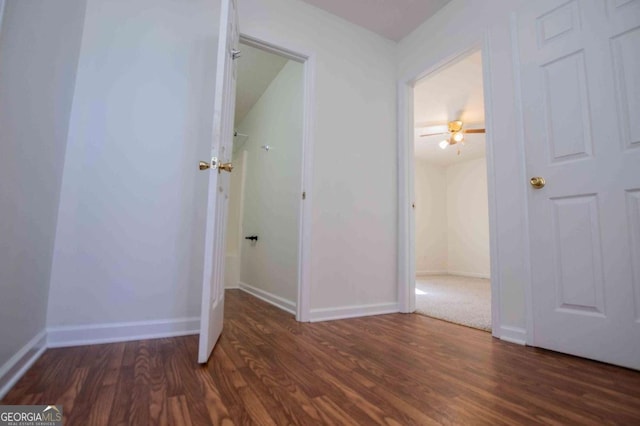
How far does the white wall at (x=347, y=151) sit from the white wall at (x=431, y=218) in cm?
384

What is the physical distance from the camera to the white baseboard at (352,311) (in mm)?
2268

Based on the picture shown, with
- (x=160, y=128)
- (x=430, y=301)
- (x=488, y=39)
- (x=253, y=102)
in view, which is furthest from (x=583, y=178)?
(x=253, y=102)

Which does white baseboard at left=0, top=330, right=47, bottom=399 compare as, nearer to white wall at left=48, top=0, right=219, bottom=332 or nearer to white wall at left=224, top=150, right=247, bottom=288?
white wall at left=48, top=0, right=219, bottom=332

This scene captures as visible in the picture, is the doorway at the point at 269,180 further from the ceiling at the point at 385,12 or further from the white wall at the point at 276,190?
the ceiling at the point at 385,12

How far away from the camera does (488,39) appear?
209cm

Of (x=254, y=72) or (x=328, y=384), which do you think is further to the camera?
(x=254, y=72)

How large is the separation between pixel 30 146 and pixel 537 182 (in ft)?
8.22

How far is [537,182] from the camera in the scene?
69.1 inches

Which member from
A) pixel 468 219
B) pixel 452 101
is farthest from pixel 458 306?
pixel 468 219

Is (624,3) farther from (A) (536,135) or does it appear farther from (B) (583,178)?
(B) (583,178)

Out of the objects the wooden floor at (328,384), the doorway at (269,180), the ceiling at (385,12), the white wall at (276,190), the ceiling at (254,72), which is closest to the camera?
the wooden floor at (328,384)


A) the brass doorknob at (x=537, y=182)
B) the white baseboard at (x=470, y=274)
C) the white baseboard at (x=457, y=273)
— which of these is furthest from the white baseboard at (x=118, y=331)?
the white baseboard at (x=470, y=274)

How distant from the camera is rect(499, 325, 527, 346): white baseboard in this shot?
5.73 ft

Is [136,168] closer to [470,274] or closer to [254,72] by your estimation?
[254,72]
